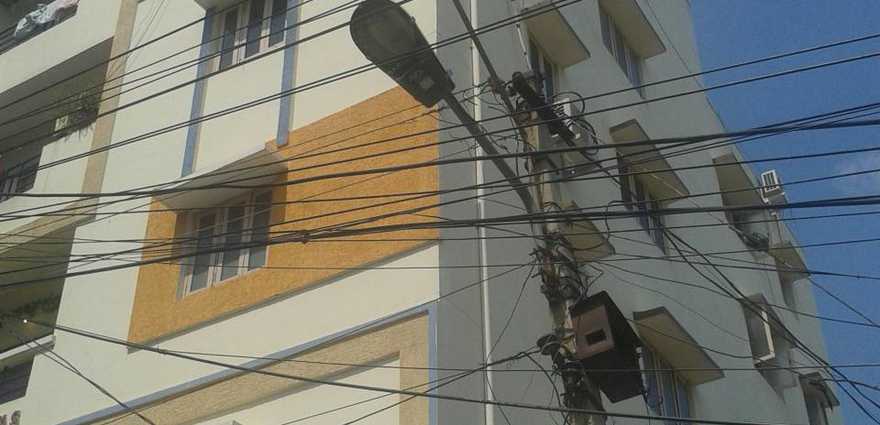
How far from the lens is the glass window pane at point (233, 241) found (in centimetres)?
1259

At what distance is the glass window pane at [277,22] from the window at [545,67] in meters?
3.01

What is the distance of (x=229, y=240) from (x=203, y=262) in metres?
0.38

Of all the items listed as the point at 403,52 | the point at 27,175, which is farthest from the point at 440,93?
the point at 27,175

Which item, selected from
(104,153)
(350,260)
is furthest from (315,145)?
(104,153)

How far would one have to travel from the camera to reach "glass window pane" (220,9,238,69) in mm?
14531

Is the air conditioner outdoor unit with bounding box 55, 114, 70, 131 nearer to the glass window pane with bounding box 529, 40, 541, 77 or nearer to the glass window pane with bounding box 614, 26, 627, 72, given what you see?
the glass window pane with bounding box 529, 40, 541, 77

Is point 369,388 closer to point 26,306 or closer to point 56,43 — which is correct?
point 26,306

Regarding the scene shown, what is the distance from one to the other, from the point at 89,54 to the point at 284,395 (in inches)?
346

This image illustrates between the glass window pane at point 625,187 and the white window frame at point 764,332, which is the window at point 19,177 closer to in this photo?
the glass window pane at point 625,187

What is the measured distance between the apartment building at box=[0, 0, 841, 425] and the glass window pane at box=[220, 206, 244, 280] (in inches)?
1.6

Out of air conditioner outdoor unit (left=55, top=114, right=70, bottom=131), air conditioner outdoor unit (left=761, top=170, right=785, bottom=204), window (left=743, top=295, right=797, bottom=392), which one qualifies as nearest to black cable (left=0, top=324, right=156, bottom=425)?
air conditioner outdoor unit (left=55, top=114, right=70, bottom=131)

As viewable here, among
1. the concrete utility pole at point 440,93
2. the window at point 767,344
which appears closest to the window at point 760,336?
the window at point 767,344

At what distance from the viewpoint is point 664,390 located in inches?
557

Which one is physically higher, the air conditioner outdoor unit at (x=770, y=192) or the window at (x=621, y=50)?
the window at (x=621, y=50)
